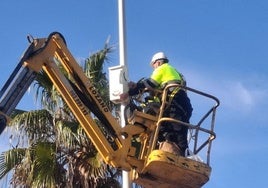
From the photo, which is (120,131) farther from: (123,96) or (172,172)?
(172,172)

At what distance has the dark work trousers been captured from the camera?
10.6 meters

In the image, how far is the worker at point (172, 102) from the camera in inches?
418

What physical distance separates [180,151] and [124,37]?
4.15 m

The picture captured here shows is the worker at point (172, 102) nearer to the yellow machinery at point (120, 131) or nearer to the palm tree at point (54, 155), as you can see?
the yellow machinery at point (120, 131)

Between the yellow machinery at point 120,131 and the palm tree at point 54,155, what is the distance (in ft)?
12.7

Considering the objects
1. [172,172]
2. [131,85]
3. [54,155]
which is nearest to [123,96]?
[131,85]

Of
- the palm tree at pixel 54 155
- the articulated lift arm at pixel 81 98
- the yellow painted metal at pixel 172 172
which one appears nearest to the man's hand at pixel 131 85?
the articulated lift arm at pixel 81 98

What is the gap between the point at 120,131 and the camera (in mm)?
10500

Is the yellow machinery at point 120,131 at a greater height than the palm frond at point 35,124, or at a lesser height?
lesser

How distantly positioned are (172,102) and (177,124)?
12.8 inches

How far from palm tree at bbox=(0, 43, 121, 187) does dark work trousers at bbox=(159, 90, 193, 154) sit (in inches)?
154

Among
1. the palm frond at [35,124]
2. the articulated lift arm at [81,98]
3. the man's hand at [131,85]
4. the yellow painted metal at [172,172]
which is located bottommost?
the yellow painted metal at [172,172]

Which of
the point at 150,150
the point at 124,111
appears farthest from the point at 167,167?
the point at 124,111

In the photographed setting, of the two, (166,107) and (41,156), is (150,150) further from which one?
(41,156)
